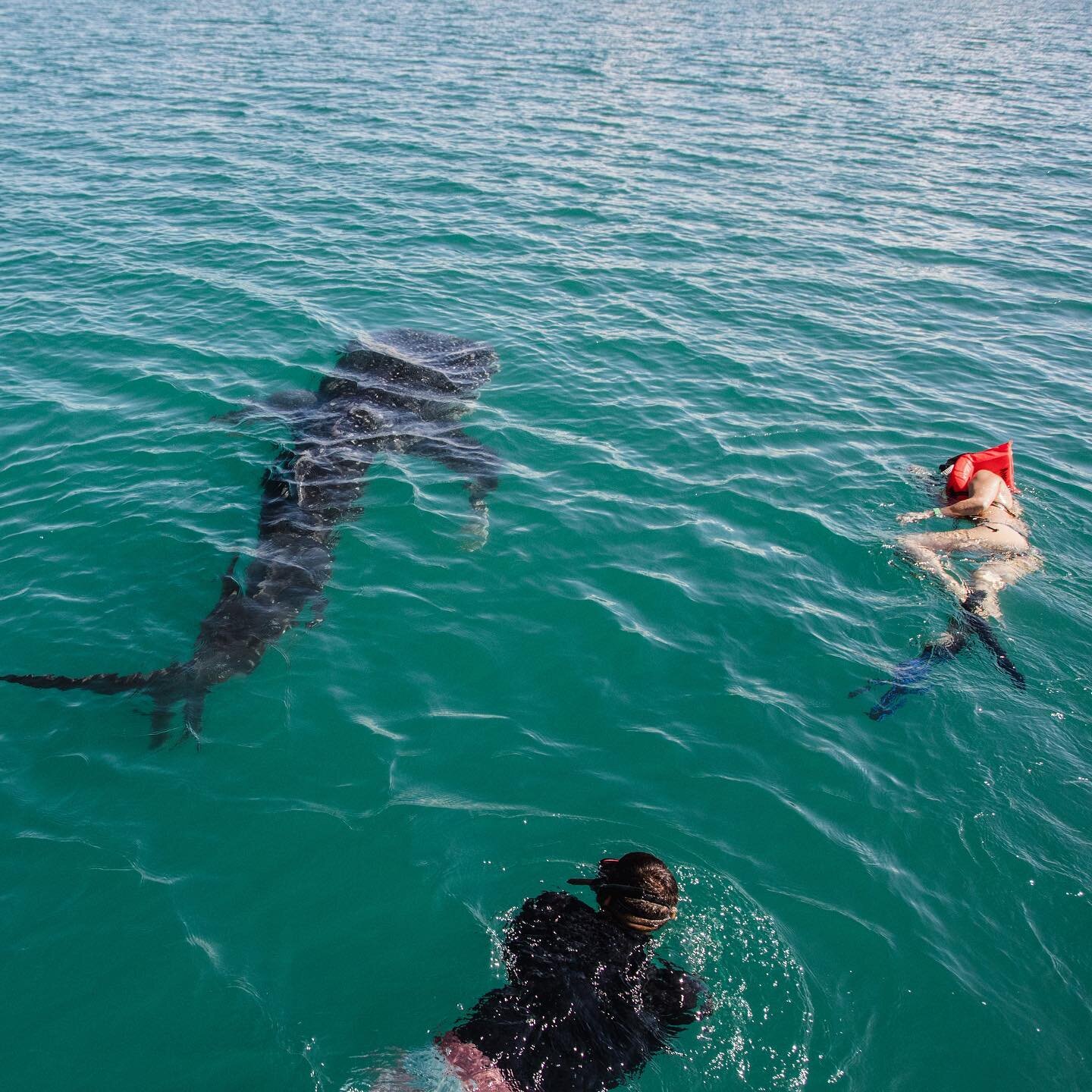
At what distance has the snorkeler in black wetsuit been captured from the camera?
5875 millimetres

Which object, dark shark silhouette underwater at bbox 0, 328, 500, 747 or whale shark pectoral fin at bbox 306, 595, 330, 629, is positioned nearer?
dark shark silhouette underwater at bbox 0, 328, 500, 747

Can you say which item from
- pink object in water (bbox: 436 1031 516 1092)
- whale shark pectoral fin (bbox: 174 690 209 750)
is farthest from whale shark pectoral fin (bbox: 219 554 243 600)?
pink object in water (bbox: 436 1031 516 1092)

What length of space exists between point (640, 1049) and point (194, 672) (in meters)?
5.94

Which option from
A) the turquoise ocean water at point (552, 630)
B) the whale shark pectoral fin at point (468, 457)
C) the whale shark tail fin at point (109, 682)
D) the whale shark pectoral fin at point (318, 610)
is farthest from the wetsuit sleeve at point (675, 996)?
the whale shark pectoral fin at point (468, 457)

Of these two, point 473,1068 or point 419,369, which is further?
point 419,369

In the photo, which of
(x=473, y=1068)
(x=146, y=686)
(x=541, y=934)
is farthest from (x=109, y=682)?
(x=473, y=1068)

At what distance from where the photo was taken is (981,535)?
38.3 ft

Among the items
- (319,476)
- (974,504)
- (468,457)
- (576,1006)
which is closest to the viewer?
(576,1006)

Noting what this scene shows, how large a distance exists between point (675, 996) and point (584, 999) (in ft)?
2.61

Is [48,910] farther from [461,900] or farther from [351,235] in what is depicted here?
[351,235]

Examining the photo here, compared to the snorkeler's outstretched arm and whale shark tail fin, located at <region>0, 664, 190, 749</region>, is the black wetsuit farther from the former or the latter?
the snorkeler's outstretched arm

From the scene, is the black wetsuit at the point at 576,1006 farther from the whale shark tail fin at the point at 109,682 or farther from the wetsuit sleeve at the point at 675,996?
the whale shark tail fin at the point at 109,682

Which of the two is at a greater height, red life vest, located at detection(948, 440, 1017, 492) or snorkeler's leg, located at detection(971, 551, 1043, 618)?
red life vest, located at detection(948, 440, 1017, 492)

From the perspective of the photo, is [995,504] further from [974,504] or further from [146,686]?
[146,686]
